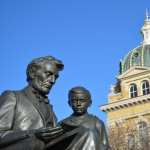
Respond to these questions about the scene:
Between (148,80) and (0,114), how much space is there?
45709 mm

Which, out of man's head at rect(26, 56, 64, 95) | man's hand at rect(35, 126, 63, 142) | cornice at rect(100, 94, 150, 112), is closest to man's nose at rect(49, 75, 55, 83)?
man's head at rect(26, 56, 64, 95)

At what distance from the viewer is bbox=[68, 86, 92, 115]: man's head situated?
4.23 metres

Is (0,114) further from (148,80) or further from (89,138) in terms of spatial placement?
(148,80)

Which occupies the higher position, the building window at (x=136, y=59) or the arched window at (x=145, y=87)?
the building window at (x=136, y=59)

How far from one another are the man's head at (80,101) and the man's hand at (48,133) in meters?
0.58

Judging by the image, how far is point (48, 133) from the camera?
3.65 meters

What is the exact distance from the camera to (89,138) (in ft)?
11.9

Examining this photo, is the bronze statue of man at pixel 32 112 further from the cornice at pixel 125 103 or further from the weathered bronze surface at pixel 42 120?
the cornice at pixel 125 103

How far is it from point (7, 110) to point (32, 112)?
197mm

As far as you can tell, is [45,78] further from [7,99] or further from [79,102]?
[79,102]

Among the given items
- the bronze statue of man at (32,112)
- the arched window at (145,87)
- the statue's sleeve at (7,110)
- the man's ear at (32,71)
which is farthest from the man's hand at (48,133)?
the arched window at (145,87)

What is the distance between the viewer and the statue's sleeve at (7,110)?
3.73 m

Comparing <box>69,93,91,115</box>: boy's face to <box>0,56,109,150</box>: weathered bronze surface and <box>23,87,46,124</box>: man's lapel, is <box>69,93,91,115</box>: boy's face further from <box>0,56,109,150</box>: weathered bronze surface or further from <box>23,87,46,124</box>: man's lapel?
<box>23,87,46,124</box>: man's lapel

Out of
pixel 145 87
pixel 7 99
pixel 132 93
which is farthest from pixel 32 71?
pixel 132 93
